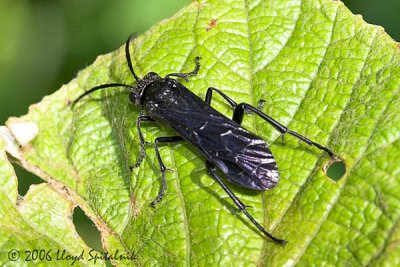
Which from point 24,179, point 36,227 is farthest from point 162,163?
point 24,179

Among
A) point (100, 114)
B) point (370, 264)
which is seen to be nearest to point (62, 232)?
point (100, 114)

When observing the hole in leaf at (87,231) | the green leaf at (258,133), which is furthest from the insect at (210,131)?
the hole in leaf at (87,231)

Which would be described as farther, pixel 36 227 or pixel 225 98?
pixel 225 98

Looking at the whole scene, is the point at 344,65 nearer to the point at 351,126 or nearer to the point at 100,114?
the point at 351,126

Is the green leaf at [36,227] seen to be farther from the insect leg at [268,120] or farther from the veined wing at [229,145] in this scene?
the insect leg at [268,120]

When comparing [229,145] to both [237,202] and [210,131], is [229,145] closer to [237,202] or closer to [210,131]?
[210,131]
